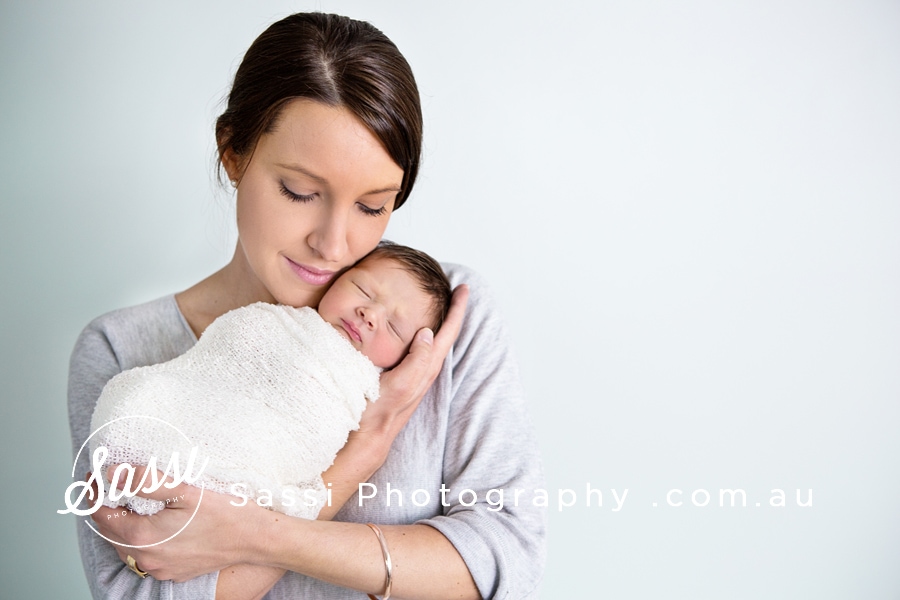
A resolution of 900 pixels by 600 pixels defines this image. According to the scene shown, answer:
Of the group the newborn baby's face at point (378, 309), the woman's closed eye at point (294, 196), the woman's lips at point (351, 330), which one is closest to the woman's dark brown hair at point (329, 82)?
the woman's closed eye at point (294, 196)

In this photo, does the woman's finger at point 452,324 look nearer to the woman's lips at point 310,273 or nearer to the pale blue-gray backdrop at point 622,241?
the woman's lips at point 310,273

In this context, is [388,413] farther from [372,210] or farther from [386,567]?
[372,210]

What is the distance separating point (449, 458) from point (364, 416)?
0.63 feet

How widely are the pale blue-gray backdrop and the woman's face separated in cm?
76

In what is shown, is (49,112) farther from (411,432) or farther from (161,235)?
(411,432)

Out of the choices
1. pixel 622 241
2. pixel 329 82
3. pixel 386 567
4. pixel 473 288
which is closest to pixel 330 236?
pixel 329 82

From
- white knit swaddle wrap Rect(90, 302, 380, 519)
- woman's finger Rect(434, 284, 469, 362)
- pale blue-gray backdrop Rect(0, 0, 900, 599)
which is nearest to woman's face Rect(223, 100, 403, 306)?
white knit swaddle wrap Rect(90, 302, 380, 519)

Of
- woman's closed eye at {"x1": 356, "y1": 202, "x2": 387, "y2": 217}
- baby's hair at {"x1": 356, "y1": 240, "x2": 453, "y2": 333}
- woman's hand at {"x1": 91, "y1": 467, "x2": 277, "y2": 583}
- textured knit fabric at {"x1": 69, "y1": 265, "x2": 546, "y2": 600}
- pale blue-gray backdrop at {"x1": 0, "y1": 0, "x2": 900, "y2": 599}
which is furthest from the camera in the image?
pale blue-gray backdrop at {"x1": 0, "y1": 0, "x2": 900, "y2": 599}

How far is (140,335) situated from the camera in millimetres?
1753

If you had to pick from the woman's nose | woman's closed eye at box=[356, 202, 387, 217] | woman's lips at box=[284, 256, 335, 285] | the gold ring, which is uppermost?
woman's closed eye at box=[356, 202, 387, 217]

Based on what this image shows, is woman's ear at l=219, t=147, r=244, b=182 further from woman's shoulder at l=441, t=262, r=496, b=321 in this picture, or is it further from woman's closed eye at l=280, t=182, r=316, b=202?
woman's shoulder at l=441, t=262, r=496, b=321

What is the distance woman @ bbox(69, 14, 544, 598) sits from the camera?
4.48 feet

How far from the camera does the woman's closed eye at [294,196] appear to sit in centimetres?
154

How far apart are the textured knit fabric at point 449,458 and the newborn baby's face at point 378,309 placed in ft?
0.35
